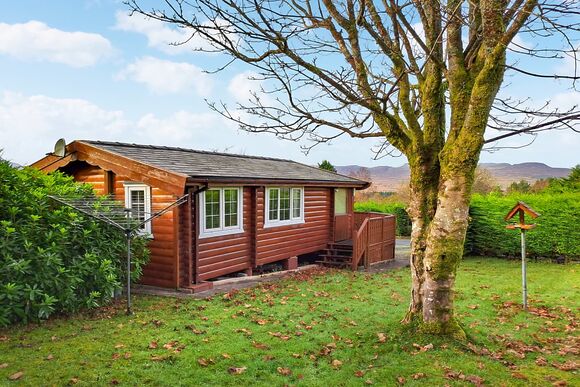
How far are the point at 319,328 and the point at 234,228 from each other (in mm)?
5336

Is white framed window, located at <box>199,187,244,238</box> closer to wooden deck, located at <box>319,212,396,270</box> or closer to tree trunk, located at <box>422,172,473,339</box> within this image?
wooden deck, located at <box>319,212,396,270</box>

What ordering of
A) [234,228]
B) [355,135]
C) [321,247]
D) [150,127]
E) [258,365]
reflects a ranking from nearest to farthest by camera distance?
[258,365] → [355,135] → [234,228] → [321,247] → [150,127]

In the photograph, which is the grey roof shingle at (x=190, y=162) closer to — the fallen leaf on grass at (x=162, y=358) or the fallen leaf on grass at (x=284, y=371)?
the fallen leaf on grass at (x=162, y=358)

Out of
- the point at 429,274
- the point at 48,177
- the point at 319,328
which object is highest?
the point at 48,177

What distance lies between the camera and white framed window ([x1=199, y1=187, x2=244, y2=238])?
1056cm

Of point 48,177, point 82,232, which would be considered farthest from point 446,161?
point 48,177

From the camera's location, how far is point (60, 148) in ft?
35.2

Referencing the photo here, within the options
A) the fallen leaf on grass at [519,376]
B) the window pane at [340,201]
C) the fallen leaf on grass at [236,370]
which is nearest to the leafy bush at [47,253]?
the fallen leaf on grass at [236,370]

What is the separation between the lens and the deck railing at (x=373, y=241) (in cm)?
1409

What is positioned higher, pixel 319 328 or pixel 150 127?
pixel 150 127

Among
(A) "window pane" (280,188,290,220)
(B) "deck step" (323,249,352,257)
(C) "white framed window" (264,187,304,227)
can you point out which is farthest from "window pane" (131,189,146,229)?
(B) "deck step" (323,249,352,257)

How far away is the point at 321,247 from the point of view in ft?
52.4

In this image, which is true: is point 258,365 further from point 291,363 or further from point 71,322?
point 71,322

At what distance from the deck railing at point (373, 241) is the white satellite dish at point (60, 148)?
893 centimetres
